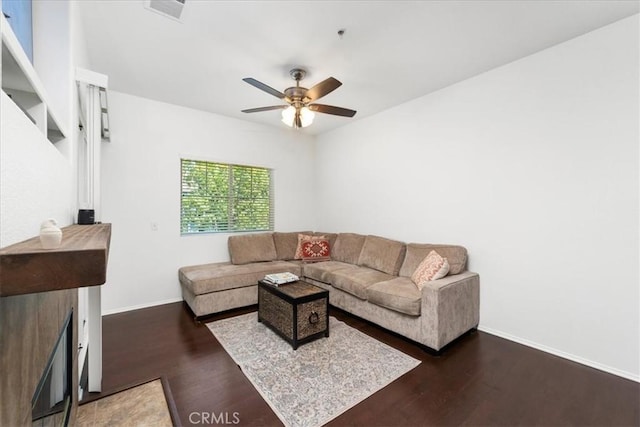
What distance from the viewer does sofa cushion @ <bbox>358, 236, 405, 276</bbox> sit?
3.52 m

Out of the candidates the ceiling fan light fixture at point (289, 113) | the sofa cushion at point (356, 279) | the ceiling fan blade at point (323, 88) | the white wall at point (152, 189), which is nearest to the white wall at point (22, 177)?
the ceiling fan blade at point (323, 88)

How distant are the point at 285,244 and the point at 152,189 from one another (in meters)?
2.10

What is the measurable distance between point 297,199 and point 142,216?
2527 mm

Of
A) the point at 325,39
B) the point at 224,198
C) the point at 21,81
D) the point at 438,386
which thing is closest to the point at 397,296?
the point at 438,386

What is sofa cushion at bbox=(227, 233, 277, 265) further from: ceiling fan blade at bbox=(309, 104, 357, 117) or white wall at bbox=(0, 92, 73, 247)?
white wall at bbox=(0, 92, 73, 247)

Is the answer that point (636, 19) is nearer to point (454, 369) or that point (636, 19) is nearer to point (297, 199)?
point (454, 369)

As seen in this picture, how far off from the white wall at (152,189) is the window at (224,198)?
132 millimetres

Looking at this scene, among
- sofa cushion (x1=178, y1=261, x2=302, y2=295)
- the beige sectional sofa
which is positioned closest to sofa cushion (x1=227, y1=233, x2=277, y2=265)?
the beige sectional sofa

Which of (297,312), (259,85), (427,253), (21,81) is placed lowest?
(297,312)

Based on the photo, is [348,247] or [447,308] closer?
[447,308]

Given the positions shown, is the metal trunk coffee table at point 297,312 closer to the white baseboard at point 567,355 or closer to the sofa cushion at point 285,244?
the sofa cushion at point 285,244

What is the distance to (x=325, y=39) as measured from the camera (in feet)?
7.79

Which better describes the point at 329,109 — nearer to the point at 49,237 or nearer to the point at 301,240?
the point at 301,240

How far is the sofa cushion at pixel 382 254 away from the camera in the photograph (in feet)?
11.5
